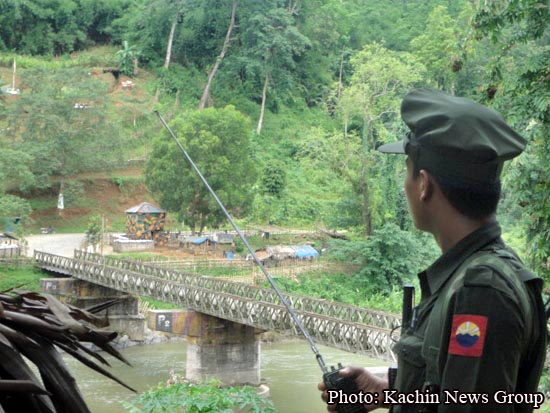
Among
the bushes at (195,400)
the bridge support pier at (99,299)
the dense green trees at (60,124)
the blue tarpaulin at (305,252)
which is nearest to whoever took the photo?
the bushes at (195,400)

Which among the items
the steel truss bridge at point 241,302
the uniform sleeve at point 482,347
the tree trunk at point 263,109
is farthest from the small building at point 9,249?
the uniform sleeve at point 482,347

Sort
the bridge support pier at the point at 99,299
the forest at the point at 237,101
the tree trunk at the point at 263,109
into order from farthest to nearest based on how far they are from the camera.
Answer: the tree trunk at the point at 263,109, the forest at the point at 237,101, the bridge support pier at the point at 99,299

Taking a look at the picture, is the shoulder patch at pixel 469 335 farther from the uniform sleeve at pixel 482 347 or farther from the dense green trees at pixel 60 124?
the dense green trees at pixel 60 124

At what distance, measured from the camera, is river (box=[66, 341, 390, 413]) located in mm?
16656

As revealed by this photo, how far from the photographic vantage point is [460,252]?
5.57 ft

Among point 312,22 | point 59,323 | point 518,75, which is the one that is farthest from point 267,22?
point 59,323

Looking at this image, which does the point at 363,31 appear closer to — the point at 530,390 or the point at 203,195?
the point at 203,195

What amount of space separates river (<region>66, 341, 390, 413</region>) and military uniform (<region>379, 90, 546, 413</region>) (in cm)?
1331

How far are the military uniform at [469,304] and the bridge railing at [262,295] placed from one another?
40.4 ft

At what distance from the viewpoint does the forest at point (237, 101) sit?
95.7 feet

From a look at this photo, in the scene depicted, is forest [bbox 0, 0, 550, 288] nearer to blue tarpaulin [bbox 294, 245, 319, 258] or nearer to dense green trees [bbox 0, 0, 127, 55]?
dense green trees [bbox 0, 0, 127, 55]

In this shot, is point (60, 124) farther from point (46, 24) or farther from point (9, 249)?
point (46, 24)

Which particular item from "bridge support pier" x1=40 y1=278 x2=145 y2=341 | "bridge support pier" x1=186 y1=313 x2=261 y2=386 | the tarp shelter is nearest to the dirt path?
"bridge support pier" x1=40 y1=278 x2=145 y2=341

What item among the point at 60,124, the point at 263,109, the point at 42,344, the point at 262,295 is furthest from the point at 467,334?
the point at 263,109
